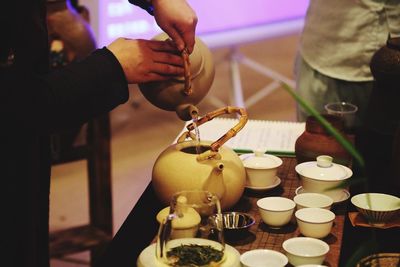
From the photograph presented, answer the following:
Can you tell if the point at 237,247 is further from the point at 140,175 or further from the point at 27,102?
the point at 140,175

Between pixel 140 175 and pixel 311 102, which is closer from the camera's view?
Answer: pixel 311 102

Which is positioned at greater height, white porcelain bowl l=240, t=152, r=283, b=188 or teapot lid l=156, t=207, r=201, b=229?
teapot lid l=156, t=207, r=201, b=229

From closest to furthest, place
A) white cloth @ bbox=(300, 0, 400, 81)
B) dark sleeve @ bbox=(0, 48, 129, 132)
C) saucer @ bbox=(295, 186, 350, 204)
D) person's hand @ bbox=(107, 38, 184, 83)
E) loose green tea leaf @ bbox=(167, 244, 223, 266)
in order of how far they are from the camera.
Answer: loose green tea leaf @ bbox=(167, 244, 223, 266)
dark sleeve @ bbox=(0, 48, 129, 132)
person's hand @ bbox=(107, 38, 184, 83)
saucer @ bbox=(295, 186, 350, 204)
white cloth @ bbox=(300, 0, 400, 81)

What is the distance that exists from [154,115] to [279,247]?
3671mm

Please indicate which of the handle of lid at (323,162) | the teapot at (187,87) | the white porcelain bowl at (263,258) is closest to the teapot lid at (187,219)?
the white porcelain bowl at (263,258)

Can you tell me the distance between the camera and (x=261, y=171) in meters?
1.67

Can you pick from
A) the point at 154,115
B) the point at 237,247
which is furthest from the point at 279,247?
the point at 154,115

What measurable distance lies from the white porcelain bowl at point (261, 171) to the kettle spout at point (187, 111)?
20cm

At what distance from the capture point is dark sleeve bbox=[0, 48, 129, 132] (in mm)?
1405

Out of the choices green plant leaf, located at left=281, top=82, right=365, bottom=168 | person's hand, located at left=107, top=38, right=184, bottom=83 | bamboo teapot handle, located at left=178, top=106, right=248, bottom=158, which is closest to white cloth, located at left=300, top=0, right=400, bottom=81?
bamboo teapot handle, located at left=178, top=106, right=248, bottom=158

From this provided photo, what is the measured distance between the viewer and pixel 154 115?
504 centimetres

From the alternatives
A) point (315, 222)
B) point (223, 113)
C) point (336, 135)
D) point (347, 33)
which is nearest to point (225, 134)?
point (223, 113)

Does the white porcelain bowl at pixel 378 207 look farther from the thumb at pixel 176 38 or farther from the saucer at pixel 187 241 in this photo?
the thumb at pixel 176 38

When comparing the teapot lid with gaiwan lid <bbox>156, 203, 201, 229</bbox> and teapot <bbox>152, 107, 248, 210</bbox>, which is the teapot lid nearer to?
gaiwan lid <bbox>156, 203, 201, 229</bbox>
